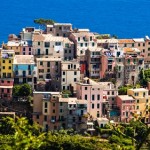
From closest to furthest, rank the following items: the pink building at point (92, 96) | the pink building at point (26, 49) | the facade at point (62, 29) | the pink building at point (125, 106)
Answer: the pink building at point (92, 96)
the pink building at point (125, 106)
the pink building at point (26, 49)
the facade at point (62, 29)

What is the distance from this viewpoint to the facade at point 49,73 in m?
20.7

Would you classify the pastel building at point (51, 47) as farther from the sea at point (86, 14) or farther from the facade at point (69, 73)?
the sea at point (86, 14)

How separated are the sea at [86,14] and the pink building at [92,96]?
44.2 ft

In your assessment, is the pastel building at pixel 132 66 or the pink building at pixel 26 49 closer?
the pastel building at pixel 132 66

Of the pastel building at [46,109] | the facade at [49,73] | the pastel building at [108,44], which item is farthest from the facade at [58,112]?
the pastel building at [108,44]

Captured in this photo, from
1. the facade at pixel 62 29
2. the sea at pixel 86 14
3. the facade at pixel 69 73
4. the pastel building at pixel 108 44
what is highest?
the sea at pixel 86 14

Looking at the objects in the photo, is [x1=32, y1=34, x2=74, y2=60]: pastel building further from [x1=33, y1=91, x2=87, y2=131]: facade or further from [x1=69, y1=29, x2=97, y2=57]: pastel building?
[x1=33, y1=91, x2=87, y2=131]: facade

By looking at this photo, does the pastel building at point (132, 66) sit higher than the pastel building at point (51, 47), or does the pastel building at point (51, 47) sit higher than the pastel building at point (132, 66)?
the pastel building at point (51, 47)

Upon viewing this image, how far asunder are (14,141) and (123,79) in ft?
47.3

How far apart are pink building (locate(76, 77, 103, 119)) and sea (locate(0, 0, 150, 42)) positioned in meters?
13.5

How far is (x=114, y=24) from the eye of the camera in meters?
40.2

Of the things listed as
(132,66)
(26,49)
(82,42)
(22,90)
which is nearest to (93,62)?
(82,42)

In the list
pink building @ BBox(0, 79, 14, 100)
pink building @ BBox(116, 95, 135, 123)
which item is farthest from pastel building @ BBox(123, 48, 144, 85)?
pink building @ BBox(0, 79, 14, 100)

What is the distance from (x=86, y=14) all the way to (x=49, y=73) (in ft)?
80.4
